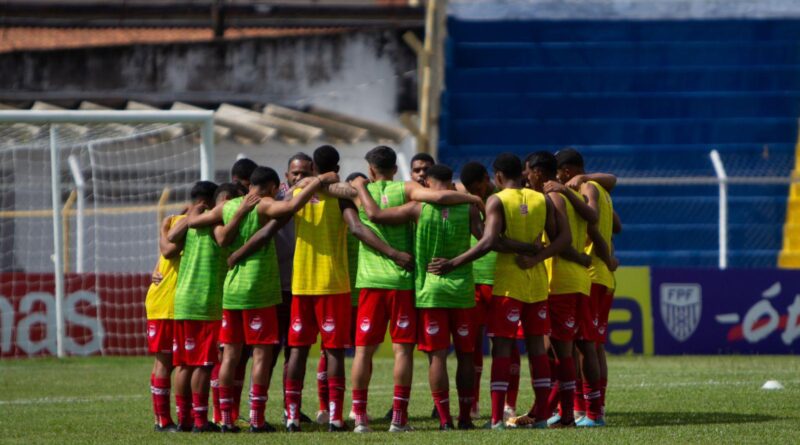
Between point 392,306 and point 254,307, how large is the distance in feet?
3.45

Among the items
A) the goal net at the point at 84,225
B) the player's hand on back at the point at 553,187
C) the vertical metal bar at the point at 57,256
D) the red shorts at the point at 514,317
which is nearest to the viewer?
the red shorts at the point at 514,317

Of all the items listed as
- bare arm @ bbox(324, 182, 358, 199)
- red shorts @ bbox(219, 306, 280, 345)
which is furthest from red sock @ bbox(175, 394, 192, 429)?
bare arm @ bbox(324, 182, 358, 199)

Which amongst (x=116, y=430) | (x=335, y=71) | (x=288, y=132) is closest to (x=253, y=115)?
(x=288, y=132)

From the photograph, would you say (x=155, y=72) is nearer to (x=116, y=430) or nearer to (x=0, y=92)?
(x=0, y=92)

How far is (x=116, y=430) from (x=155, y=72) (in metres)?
17.8

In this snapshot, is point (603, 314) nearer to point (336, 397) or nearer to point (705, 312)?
point (336, 397)

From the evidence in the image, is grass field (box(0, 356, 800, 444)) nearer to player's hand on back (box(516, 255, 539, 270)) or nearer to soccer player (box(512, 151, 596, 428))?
soccer player (box(512, 151, 596, 428))

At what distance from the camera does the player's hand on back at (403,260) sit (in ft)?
34.2

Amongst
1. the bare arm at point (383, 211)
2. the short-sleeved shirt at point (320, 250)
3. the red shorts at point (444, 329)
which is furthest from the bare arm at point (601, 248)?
the short-sleeved shirt at point (320, 250)

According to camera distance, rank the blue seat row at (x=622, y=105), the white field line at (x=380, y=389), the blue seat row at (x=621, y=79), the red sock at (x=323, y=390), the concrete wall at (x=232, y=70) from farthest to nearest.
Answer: the concrete wall at (x=232, y=70) < the blue seat row at (x=621, y=79) < the blue seat row at (x=622, y=105) < the white field line at (x=380, y=389) < the red sock at (x=323, y=390)

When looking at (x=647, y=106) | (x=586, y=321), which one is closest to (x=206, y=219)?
(x=586, y=321)

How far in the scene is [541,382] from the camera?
1052 centimetres

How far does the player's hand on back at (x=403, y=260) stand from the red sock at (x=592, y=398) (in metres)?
1.67

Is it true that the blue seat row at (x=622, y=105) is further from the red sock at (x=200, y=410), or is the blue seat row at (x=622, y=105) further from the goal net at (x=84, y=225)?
the red sock at (x=200, y=410)
